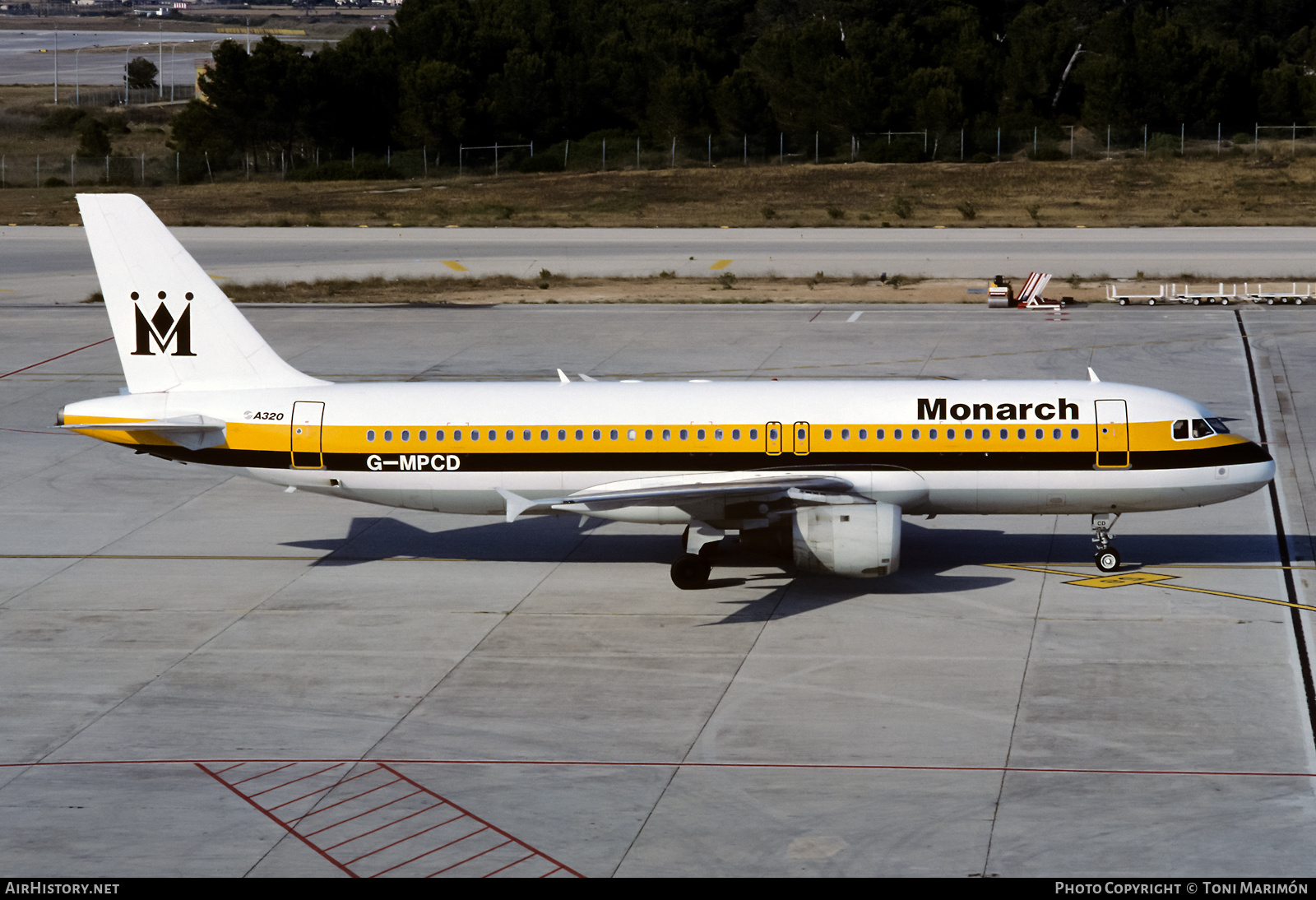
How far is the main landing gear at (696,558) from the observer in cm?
3011

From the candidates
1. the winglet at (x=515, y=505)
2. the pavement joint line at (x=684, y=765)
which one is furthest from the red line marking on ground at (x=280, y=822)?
the winglet at (x=515, y=505)

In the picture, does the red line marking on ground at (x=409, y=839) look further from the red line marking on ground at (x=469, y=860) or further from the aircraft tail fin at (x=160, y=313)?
the aircraft tail fin at (x=160, y=313)

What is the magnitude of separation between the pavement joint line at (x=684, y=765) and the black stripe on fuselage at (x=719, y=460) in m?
9.66

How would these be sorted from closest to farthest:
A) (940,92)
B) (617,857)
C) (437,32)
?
(617,857) < (940,92) < (437,32)

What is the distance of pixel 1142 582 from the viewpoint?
3098cm

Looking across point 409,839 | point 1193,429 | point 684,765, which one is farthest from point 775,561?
point 409,839

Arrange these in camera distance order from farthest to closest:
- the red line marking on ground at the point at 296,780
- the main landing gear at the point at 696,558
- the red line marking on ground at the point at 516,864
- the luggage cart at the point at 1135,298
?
the luggage cart at the point at 1135,298
the main landing gear at the point at 696,558
the red line marking on ground at the point at 296,780
the red line marking on ground at the point at 516,864

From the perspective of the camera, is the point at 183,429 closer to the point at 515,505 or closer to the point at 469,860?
the point at 515,505

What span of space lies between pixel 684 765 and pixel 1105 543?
45.4 feet

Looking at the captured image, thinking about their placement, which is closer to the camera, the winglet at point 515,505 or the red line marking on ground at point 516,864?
the red line marking on ground at point 516,864

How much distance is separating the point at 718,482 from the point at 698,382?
10.8 feet
